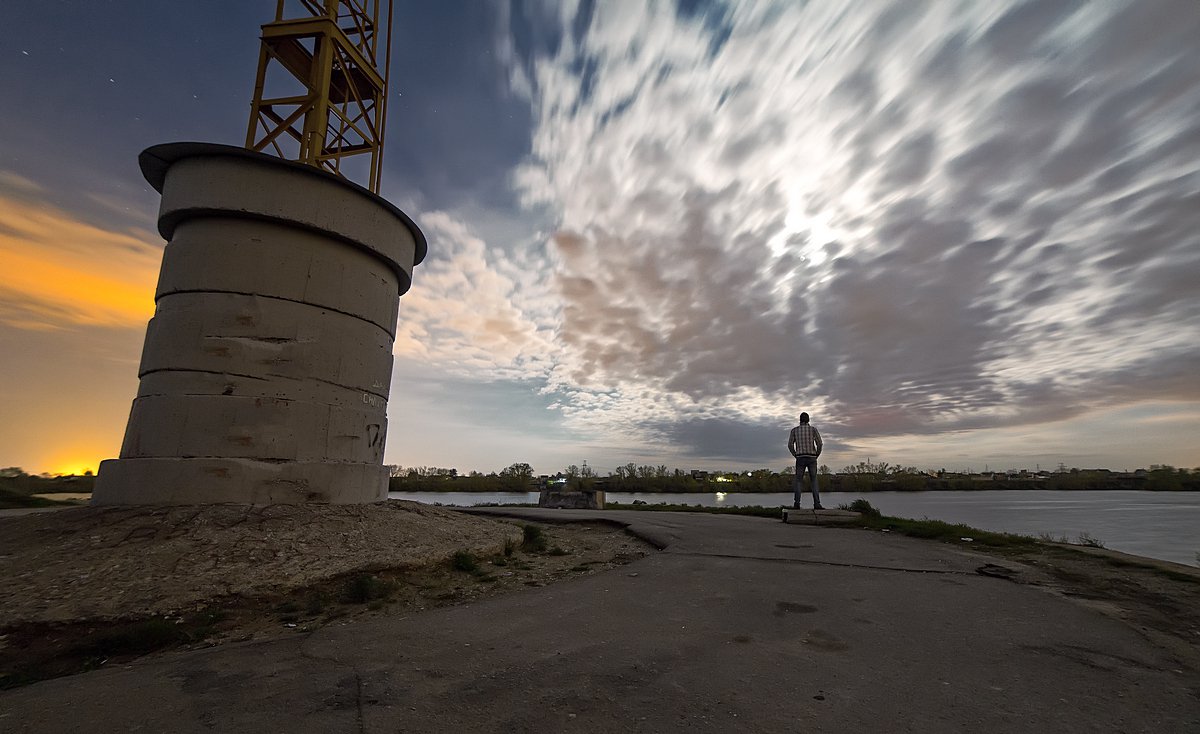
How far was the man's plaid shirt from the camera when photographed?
456 inches

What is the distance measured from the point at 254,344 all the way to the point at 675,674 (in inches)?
218

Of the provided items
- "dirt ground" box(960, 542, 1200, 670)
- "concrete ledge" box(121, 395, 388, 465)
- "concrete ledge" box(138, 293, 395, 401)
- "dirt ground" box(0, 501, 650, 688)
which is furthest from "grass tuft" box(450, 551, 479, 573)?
"dirt ground" box(960, 542, 1200, 670)

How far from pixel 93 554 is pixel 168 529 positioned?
496 mm

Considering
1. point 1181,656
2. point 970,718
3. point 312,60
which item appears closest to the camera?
point 970,718

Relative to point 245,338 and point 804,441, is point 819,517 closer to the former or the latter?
point 804,441

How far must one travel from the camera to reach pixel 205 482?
5.26 m

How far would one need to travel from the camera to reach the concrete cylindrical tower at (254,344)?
541cm

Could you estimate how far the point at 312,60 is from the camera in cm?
880

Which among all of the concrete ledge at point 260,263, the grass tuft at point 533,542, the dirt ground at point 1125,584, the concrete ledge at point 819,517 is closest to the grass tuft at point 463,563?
the grass tuft at point 533,542

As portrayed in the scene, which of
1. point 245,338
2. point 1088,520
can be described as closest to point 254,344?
point 245,338

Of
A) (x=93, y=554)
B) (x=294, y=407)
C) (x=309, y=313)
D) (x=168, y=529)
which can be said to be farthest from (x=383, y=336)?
(x=93, y=554)

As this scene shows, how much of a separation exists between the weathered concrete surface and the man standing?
7217 millimetres

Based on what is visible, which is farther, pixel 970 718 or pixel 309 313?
pixel 309 313

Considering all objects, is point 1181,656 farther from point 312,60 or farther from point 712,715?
point 312,60
